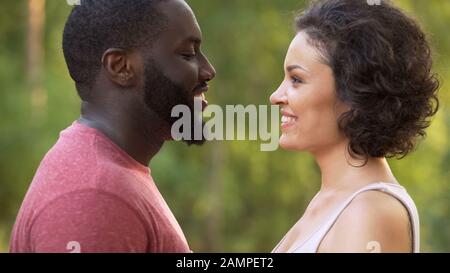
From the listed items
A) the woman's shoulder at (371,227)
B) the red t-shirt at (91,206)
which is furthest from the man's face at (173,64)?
the woman's shoulder at (371,227)

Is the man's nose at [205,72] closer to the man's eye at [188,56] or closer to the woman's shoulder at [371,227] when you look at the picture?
the man's eye at [188,56]

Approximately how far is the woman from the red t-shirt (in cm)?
50

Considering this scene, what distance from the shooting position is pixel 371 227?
2.32m

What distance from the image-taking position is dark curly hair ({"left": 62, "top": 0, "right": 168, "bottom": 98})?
238 cm

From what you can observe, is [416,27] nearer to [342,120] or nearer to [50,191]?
[342,120]

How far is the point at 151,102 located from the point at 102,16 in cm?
28

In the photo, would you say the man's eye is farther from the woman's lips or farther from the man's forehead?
the woman's lips

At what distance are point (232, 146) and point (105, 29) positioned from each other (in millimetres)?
11148

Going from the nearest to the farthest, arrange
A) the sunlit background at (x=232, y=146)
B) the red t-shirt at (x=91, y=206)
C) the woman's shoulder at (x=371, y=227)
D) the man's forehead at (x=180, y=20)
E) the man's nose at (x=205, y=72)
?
the red t-shirt at (x=91, y=206) → the woman's shoulder at (x=371, y=227) → the man's forehead at (x=180, y=20) → the man's nose at (x=205, y=72) → the sunlit background at (x=232, y=146)

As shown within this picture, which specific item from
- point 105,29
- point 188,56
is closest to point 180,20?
point 188,56

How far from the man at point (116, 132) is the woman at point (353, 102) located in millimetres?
328

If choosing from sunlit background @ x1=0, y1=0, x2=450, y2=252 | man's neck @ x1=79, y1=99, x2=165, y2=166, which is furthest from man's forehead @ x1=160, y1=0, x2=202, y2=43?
sunlit background @ x1=0, y1=0, x2=450, y2=252

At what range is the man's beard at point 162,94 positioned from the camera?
7.91 ft

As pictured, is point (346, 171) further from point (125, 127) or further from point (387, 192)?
point (125, 127)
